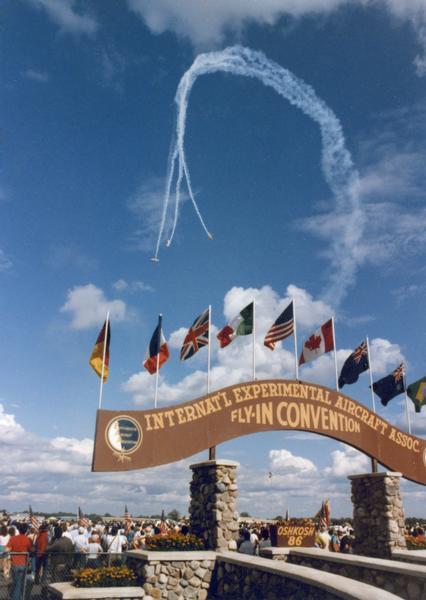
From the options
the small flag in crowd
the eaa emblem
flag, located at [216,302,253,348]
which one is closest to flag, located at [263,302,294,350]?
flag, located at [216,302,253,348]

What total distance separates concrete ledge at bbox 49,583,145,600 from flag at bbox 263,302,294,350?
10301 mm

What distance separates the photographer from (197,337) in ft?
63.2

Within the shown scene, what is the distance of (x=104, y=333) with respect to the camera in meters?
17.8

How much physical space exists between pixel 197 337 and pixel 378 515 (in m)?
9.25

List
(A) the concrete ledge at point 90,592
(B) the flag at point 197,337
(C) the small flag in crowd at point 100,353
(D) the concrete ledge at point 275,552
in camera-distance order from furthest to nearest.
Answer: (B) the flag at point 197,337
(C) the small flag in crowd at point 100,353
(D) the concrete ledge at point 275,552
(A) the concrete ledge at point 90,592

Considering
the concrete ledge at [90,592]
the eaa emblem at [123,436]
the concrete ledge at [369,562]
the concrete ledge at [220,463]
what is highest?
Answer: the eaa emblem at [123,436]

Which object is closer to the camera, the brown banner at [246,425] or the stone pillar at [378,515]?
the brown banner at [246,425]

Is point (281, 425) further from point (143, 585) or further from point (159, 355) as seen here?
point (143, 585)

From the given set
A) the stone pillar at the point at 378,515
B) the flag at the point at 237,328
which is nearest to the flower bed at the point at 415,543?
the stone pillar at the point at 378,515

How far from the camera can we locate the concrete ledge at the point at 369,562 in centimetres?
1044

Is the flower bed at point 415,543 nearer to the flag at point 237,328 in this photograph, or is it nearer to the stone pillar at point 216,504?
the stone pillar at point 216,504

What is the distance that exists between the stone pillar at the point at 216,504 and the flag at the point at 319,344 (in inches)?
239

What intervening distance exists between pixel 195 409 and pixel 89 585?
6.28 meters

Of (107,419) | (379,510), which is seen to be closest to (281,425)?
(379,510)
